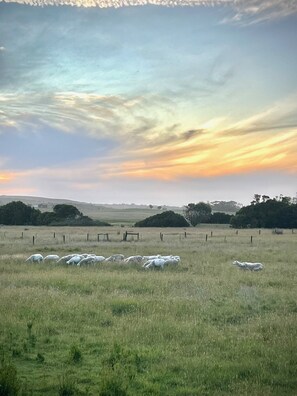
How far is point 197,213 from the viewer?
351 ft

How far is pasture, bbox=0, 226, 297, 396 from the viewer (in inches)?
348

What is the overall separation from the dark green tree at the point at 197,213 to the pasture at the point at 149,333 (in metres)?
80.4

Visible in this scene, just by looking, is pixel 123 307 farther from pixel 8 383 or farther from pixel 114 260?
pixel 114 260

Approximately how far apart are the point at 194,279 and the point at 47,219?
243ft

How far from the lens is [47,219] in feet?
302

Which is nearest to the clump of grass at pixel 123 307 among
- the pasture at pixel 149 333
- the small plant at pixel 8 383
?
the pasture at pixel 149 333

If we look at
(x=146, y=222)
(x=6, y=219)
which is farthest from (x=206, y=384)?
(x=6, y=219)

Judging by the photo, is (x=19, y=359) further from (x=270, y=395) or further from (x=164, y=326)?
(x=270, y=395)

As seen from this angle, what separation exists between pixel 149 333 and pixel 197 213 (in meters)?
95.4

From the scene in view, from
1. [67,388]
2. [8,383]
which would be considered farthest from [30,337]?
[8,383]

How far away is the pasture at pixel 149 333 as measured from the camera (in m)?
8.84

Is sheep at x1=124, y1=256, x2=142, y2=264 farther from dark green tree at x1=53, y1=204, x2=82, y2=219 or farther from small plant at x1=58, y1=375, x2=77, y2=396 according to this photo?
dark green tree at x1=53, y1=204, x2=82, y2=219

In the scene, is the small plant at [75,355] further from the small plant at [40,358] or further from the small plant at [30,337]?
the small plant at [30,337]

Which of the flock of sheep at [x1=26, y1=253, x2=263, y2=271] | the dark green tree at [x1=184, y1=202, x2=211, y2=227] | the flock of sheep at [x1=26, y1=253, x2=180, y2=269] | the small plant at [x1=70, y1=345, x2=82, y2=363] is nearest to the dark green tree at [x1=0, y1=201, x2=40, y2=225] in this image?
the dark green tree at [x1=184, y1=202, x2=211, y2=227]
